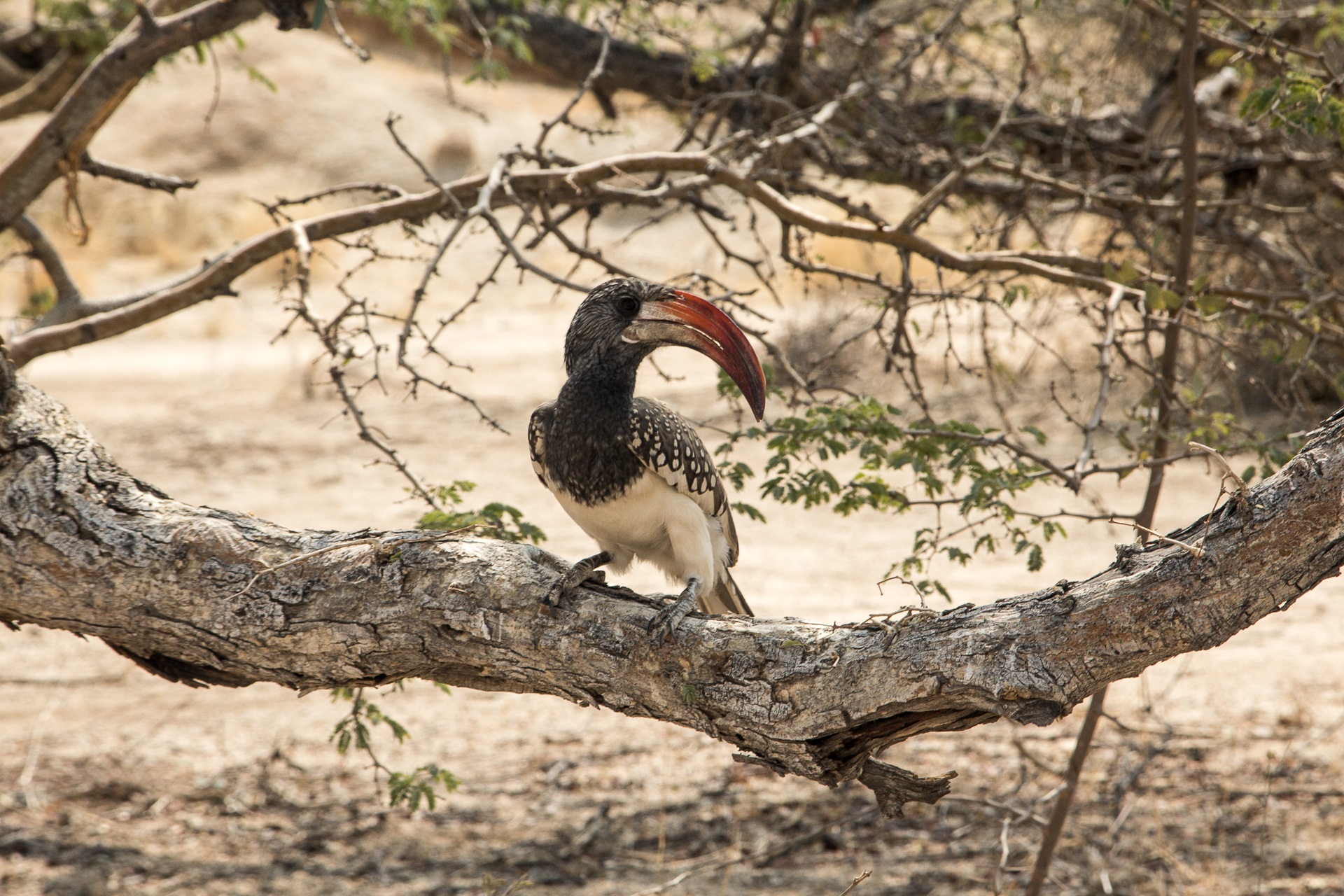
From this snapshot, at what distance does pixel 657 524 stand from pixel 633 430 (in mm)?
376

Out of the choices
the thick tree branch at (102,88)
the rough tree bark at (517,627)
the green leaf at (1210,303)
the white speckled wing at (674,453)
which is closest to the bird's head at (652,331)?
the white speckled wing at (674,453)

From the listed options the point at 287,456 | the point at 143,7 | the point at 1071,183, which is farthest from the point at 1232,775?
the point at 287,456

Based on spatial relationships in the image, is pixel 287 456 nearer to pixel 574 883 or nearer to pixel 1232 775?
pixel 574 883

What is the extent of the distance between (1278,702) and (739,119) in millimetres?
4509

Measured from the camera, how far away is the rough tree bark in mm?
2230

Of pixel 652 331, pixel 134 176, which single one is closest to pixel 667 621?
pixel 652 331

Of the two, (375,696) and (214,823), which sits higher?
(375,696)

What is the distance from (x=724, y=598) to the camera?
155 inches

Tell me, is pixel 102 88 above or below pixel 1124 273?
above

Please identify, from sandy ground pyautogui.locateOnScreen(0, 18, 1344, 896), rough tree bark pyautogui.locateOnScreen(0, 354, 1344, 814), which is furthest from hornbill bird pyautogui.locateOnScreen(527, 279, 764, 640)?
sandy ground pyautogui.locateOnScreen(0, 18, 1344, 896)

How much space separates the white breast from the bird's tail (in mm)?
151

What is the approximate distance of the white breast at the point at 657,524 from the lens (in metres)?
3.39

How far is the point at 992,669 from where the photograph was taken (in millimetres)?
2260

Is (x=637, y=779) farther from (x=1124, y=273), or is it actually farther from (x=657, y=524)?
(x=1124, y=273)
